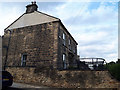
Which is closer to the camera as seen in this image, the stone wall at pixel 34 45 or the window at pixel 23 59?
the stone wall at pixel 34 45

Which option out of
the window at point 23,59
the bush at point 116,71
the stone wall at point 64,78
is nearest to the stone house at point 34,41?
the window at point 23,59

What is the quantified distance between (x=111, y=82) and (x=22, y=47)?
1097 cm

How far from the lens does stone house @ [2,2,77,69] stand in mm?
12031

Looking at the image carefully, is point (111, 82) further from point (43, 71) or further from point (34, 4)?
point (34, 4)

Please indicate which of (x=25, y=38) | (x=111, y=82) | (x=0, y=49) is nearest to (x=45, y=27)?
(x=25, y=38)

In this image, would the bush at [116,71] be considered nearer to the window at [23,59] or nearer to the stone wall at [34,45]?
the stone wall at [34,45]

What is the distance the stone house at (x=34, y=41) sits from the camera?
39.5 ft

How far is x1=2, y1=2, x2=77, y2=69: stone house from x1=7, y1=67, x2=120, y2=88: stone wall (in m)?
1.52

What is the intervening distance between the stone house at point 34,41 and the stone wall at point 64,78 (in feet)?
5.00

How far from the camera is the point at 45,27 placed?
1317cm

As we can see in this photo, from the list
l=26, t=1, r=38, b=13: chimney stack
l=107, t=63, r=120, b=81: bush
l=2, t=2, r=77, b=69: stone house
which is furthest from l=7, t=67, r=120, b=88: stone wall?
l=26, t=1, r=38, b=13: chimney stack

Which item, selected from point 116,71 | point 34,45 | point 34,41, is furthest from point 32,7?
point 116,71

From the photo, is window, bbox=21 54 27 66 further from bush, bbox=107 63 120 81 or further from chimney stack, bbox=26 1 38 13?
bush, bbox=107 63 120 81

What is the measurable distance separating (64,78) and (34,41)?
640 centimetres
